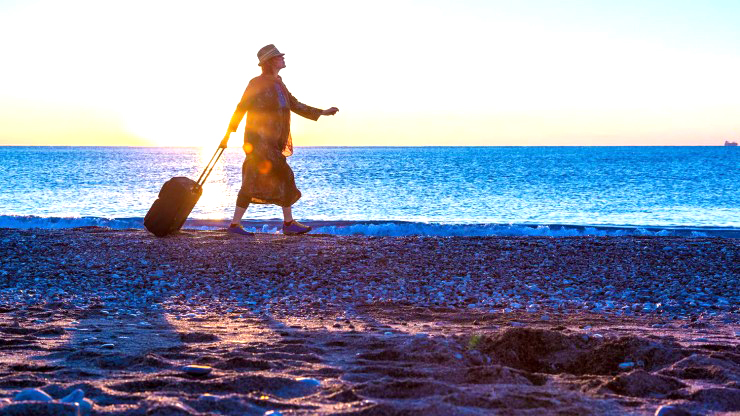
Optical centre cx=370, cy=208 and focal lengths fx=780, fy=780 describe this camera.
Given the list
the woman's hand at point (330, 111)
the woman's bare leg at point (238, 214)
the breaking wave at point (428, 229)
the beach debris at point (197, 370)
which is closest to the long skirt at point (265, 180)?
the woman's bare leg at point (238, 214)

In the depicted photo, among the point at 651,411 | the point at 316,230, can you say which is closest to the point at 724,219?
the point at 316,230

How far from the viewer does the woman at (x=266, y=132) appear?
9.62 metres

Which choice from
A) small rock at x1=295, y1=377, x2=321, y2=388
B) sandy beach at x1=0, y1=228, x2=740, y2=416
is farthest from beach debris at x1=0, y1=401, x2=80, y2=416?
small rock at x1=295, y1=377, x2=321, y2=388

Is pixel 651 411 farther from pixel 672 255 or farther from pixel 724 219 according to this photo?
pixel 724 219

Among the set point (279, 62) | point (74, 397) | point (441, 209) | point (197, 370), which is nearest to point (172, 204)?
point (279, 62)

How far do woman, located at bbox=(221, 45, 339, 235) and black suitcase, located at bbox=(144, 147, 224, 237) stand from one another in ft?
1.57

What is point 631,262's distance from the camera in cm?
815

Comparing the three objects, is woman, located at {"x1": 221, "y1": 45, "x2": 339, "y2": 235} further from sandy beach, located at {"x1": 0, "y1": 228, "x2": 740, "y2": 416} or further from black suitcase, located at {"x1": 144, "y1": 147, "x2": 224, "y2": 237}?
sandy beach, located at {"x1": 0, "y1": 228, "x2": 740, "y2": 416}

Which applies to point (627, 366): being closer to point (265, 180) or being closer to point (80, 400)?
point (80, 400)

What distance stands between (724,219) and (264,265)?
17293 mm

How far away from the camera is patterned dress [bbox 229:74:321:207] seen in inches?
379

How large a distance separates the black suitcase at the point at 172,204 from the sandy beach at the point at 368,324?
0.21 meters

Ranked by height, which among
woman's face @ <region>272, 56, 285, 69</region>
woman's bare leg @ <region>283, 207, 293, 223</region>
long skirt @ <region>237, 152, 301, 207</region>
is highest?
woman's face @ <region>272, 56, 285, 69</region>

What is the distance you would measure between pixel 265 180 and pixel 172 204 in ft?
3.81
